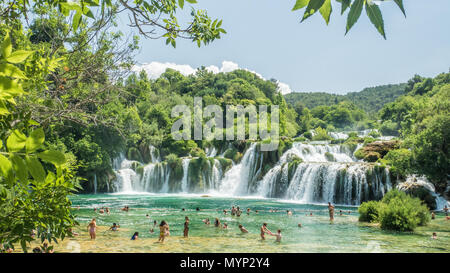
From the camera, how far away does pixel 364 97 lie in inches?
4653

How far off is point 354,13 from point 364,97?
129142 mm

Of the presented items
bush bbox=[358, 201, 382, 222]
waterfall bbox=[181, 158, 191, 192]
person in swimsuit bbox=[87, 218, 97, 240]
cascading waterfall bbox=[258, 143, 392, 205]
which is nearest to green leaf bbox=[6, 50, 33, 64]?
person in swimsuit bbox=[87, 218, 97, 240]

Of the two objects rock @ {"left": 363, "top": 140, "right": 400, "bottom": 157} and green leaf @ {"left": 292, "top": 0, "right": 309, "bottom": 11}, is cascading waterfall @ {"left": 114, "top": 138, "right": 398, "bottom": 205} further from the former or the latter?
green leaf @ {"left": 292, "top": 0, "right": 309, "bottom": 11}

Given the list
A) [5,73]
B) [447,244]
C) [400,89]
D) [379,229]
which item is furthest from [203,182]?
[400,89]

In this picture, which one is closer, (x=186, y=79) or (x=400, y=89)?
(x=186, y=79)

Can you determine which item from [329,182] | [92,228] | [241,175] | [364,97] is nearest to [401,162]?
[329,182]

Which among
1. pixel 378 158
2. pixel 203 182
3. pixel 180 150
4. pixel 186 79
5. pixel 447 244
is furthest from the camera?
pixel 186 79

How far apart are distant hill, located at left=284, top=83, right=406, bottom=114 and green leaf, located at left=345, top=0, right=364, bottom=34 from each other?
368 feet

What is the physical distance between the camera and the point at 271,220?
53.2ft

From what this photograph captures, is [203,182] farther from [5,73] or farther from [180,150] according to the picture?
[5,73]

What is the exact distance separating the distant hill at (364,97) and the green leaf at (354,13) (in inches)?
4413

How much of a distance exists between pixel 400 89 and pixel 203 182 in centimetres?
10535

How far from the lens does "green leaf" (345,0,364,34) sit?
1.18m

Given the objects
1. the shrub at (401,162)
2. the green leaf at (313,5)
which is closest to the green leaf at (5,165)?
the green leaf at (313,5)
